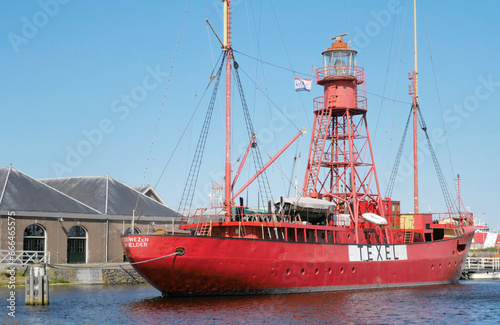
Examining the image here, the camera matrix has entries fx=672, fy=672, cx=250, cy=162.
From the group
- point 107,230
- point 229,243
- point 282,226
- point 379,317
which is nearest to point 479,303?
point 379,317

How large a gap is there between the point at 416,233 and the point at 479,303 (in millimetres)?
12120

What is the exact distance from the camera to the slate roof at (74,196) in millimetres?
52156

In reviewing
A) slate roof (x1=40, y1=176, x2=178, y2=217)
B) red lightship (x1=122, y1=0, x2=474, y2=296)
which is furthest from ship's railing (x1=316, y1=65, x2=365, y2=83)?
slate roof (x1=40, y1=176, x2=178, y2=217)

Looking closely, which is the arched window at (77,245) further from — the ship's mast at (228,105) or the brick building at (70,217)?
the ship's mast at (228,105)

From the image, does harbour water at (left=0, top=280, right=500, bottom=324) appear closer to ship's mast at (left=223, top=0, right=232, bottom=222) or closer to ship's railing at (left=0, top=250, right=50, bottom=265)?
ship's railing at (left=0, top=250, right=50, bottom=265)

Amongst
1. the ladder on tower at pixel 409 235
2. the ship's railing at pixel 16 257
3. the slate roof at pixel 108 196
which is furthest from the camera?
the slate roof at pixel 108 196

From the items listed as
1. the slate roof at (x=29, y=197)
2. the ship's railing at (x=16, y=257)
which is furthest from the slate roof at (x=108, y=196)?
the ship's railing at (x=16, y=257)

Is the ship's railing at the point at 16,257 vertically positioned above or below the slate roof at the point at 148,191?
below

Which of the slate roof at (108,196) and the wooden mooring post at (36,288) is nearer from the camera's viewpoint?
the wooden mooring post at (36,288)

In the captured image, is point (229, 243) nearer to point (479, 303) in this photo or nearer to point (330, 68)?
point (479, 303)

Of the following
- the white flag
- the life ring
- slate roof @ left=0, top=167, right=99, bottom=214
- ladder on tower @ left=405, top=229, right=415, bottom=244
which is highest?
the white flag

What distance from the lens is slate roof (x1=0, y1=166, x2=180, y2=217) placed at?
52.2m

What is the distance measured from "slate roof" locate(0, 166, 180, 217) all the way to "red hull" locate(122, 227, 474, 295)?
1513cm

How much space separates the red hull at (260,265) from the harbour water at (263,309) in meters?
0.76
